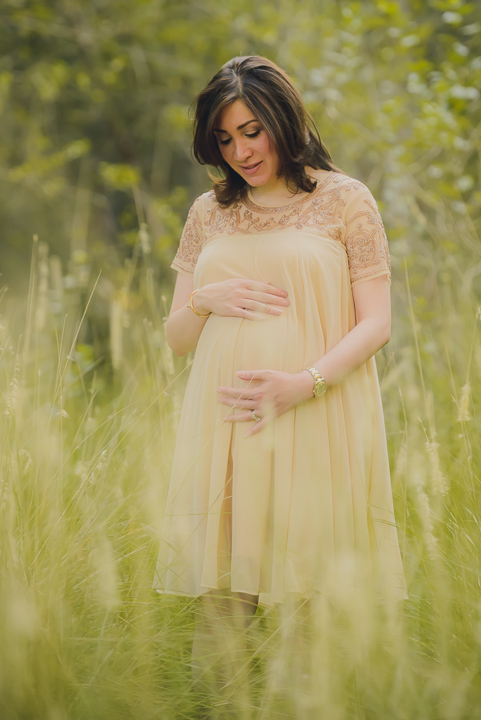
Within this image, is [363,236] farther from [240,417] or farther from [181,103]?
[181,103]

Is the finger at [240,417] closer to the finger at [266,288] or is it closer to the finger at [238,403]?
the finger at [238,403]

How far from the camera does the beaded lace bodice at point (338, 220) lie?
192cm

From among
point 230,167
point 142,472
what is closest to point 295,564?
point 142,472

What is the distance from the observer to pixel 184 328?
84.7 inches

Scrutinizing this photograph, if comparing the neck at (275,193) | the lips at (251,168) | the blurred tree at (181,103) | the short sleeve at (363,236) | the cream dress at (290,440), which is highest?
the blurred tree at (181,103)

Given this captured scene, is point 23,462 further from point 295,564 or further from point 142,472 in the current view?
point 295,564

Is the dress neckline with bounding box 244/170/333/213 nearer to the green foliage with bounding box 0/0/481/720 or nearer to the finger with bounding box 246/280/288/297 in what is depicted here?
the finger with bounding box 246/280/288/297

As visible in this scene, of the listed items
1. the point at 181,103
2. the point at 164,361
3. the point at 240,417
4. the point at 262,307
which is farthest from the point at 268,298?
the point at 181,103

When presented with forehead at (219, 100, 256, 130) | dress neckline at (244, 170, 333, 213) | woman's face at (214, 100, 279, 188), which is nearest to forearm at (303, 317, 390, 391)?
dress neckline at (244, 170, 333, 213)

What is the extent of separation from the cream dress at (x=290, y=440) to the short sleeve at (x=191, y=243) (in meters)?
0.18

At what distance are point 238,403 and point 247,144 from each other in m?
0.77

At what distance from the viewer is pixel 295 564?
179 cm

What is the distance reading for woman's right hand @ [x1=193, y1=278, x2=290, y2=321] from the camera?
75.2 inches

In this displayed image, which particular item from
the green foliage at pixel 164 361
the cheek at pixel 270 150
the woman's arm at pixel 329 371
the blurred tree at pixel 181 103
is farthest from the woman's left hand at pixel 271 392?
the blurred tree at pixel 181 103
